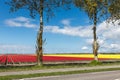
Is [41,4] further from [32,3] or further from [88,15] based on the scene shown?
[88,15]

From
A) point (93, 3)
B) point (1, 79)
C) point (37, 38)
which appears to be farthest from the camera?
point (93, 3)

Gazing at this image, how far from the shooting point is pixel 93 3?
51.9m

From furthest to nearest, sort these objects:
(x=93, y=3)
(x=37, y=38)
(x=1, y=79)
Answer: (x=93, y=3) < (x=37, y=38) < (x=1, y=79)

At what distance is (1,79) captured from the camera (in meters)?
21.8

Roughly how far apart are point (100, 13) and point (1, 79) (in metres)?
33.1

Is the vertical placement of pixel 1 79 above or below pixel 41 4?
below

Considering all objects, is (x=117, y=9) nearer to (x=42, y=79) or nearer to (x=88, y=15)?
(x=88, y=15)

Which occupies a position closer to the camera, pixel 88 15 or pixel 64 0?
pixel 64 0

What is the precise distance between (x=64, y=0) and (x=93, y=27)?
10.8m

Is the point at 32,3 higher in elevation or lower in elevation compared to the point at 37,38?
higher

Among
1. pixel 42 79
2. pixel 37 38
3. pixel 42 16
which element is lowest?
pixel 42 79

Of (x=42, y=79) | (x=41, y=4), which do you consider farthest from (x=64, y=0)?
(x=42, y=79)

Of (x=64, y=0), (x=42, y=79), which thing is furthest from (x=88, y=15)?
(x=42, y=79)

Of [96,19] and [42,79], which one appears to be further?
[96,19]
